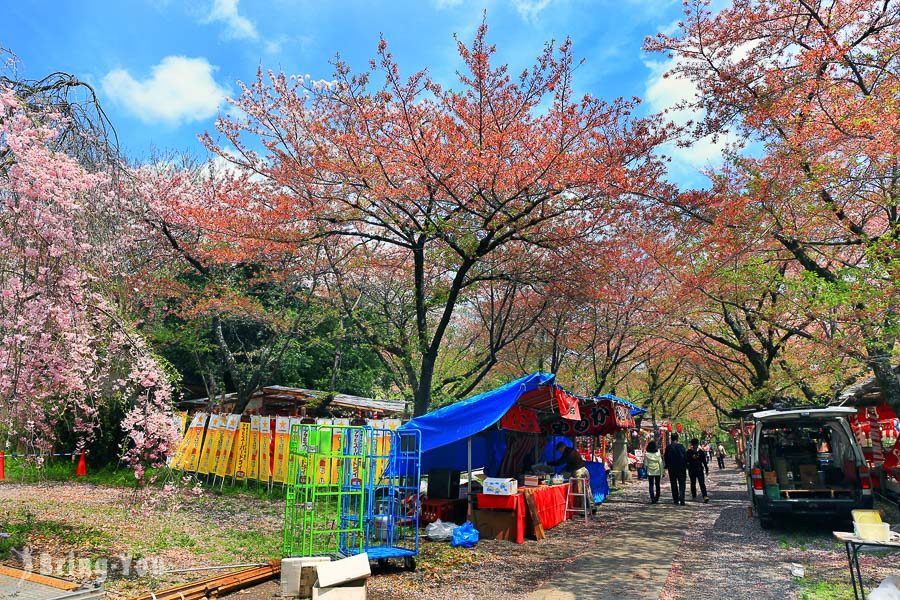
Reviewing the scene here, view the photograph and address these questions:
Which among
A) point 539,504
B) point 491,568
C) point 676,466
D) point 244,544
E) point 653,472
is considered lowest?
point 491,568

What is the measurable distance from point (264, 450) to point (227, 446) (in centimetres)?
133

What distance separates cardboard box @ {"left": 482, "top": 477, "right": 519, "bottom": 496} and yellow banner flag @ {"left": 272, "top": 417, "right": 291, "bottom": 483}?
6064mm

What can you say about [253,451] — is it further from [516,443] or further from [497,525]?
[497,525]

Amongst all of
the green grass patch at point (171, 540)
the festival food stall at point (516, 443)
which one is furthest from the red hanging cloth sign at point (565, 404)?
the green grass patch at point (171, 540)

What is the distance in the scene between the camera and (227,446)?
594 inches

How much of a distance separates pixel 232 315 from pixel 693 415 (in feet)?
168

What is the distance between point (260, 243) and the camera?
1086cm

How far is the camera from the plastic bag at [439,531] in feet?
30.9

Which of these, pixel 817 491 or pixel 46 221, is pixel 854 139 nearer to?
pixel 817 491

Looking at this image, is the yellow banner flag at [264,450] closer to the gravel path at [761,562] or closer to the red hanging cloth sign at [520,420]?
the red hanging cloth sign at [520,420]

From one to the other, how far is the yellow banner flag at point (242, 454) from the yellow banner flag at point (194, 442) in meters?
1.47

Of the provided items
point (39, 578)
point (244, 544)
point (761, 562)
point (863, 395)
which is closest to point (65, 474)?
point (244, 544)

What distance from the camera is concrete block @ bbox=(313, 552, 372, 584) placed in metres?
5.70

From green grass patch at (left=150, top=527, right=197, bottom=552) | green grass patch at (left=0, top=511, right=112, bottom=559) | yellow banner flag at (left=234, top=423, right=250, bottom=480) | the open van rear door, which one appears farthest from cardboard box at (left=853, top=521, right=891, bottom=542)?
yellow banner flag at (left=234, top=423, right=250, bottom=480)
